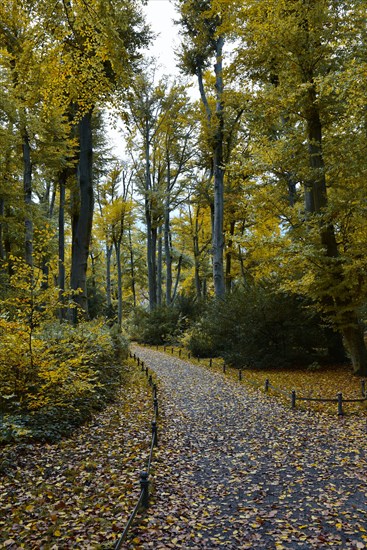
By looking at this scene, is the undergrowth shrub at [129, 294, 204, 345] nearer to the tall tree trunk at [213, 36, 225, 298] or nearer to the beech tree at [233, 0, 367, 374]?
the tall tree trunk at [213, 36, 225, 298]

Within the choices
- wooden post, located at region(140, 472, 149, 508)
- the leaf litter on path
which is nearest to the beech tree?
the leaf litter on path

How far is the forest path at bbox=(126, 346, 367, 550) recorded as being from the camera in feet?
12.9

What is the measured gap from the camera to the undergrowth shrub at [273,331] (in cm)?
1393

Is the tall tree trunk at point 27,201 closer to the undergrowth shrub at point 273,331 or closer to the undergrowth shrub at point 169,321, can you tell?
the undergrowth shrub at point 273,331

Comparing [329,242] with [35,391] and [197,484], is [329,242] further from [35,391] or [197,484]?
[35,391]

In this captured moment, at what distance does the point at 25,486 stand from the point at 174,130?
25498 mm

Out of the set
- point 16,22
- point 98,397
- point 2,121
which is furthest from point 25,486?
point 2,121

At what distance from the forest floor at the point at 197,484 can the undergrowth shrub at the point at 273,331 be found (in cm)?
580

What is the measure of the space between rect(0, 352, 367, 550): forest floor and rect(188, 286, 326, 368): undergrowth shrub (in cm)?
580

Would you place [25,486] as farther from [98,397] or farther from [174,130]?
[174,130]

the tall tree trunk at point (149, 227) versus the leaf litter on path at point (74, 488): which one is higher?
the tall tree trunk at point (149, 227)

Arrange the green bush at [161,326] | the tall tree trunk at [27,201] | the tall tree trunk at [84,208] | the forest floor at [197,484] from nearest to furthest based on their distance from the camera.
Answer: the forest floor at [197,484] → the tall tree trunk at [84,208] → the tall tree trunk at [27,201] → the green bush at [161,326]

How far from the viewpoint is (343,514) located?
429 centimetres

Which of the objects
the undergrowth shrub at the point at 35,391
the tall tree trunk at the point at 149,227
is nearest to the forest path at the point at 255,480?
the undergrowth shrub at the point at 35,391
